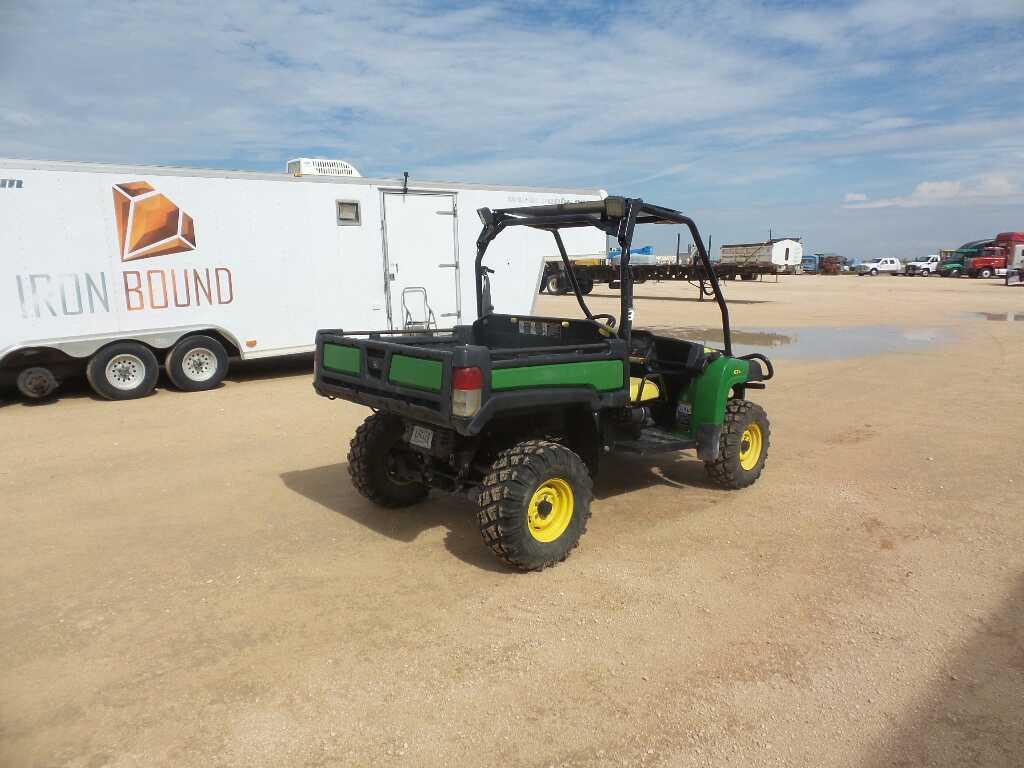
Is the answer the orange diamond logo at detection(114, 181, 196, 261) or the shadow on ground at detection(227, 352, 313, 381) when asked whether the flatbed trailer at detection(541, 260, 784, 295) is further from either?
the orange diamond logo at detection(114, 181, 196, 261)

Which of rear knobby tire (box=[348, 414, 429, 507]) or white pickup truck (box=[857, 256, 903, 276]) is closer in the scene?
rear knobby tire (box=[348, 414, 429, 507])

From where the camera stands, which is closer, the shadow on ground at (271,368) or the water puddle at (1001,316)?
the shadow on ground at (271,368)

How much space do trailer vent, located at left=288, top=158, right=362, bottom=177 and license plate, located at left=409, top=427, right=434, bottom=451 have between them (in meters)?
7.55

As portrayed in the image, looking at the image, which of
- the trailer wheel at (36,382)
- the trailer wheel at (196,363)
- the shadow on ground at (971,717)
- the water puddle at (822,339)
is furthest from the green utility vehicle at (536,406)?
the water puddle at (822,339)

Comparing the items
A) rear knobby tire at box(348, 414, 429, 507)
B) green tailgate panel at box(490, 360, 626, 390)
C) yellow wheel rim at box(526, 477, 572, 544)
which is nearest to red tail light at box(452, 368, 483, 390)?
green tailgate panel at box(490, 360, 626, 390)

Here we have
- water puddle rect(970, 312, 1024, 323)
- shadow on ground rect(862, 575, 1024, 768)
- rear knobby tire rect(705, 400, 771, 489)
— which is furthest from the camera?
water puddle rect(970, 312, 1024, 323)

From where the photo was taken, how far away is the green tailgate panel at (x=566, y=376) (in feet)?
13.6

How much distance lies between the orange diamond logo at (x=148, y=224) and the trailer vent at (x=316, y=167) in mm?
2019

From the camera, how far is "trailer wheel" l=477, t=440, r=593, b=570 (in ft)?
13.5

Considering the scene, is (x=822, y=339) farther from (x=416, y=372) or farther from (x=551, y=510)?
(x=416, y=372)

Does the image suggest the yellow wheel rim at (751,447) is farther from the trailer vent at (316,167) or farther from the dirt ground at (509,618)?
the trailer vent at (316,167)

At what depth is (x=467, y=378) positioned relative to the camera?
155 inches

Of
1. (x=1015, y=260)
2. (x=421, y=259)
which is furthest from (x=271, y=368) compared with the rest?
(x=1015, y=260)

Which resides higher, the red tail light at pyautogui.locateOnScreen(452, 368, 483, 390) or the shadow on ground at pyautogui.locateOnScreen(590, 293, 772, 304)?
the red tail light at pyautogui.locateOnScreen(452, 368, 483, 390)
